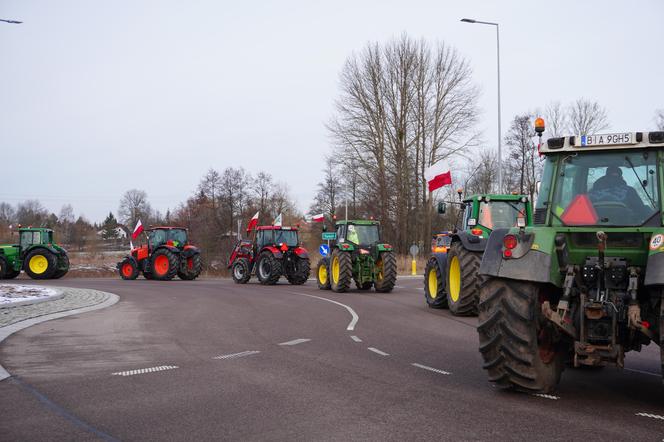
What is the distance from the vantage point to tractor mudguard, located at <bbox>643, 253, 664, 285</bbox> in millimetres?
5191

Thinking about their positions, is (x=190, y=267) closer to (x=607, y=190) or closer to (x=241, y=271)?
(x=241, y=271)

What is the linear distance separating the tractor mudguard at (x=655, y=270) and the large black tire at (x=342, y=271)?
14.7 m

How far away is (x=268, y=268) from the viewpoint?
2530cm

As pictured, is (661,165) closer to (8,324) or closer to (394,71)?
(8,324)

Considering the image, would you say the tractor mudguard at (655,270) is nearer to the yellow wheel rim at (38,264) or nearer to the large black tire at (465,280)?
the large black tire at (465,280)

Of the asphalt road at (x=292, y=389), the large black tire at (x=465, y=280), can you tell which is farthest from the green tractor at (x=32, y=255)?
the large black tire at (x=465, y=280)

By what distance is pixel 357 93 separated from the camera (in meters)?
43.2

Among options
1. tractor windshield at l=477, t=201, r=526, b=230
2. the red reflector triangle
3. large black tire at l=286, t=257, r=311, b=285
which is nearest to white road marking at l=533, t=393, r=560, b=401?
the red reflector triangle

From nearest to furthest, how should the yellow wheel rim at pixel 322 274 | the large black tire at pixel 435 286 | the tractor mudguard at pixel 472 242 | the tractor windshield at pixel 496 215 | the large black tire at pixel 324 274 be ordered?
the tractor mudguard at pixel 472 242
the tractor windshield at pixel 496 215
the large black tire at pixel 435 286
the large black tire at pixel 324 274
the yellow wheel rim at pixel 322 274

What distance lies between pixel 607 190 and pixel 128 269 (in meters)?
27.3

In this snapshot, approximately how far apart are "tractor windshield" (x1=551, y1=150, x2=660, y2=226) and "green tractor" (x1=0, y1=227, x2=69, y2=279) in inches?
1068

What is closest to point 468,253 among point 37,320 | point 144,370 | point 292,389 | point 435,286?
point 435,286

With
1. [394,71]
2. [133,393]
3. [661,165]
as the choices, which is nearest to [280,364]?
[133,393]

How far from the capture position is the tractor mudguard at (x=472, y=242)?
498 inches
